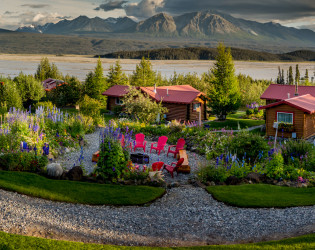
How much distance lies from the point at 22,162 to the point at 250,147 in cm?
957

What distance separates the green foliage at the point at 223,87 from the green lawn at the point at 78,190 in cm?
2302

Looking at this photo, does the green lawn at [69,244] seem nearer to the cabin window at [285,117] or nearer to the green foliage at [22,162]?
the green foliage at [22,162]

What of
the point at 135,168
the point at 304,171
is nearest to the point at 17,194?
the point at 135,168

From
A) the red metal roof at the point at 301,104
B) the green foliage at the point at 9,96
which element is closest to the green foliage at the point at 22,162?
the red metal roof at the point at 301,104

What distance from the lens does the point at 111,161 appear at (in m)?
12.6

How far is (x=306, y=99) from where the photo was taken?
26438 millimetres

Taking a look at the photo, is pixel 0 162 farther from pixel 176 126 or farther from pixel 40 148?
pixel 176 126

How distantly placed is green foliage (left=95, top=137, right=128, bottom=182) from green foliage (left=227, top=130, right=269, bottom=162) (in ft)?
17.9

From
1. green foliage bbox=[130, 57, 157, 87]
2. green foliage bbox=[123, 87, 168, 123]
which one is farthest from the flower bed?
green foliage bbox=[130, 57, 157, 87]

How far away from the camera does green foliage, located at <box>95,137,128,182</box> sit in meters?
12.6

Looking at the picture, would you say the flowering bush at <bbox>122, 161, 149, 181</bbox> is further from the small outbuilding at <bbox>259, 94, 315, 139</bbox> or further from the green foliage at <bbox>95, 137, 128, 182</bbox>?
the small outbuilding at <bbox>259, 94, 315, 139</bbox>

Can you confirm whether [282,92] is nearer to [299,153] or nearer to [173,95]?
[173,95]

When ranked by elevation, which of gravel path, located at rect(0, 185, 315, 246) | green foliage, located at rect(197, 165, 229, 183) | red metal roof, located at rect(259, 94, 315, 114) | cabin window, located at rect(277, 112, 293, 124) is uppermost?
red metal roof, located at rect(259, 94, 315, 114)

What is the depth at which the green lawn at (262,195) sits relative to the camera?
10.9m
